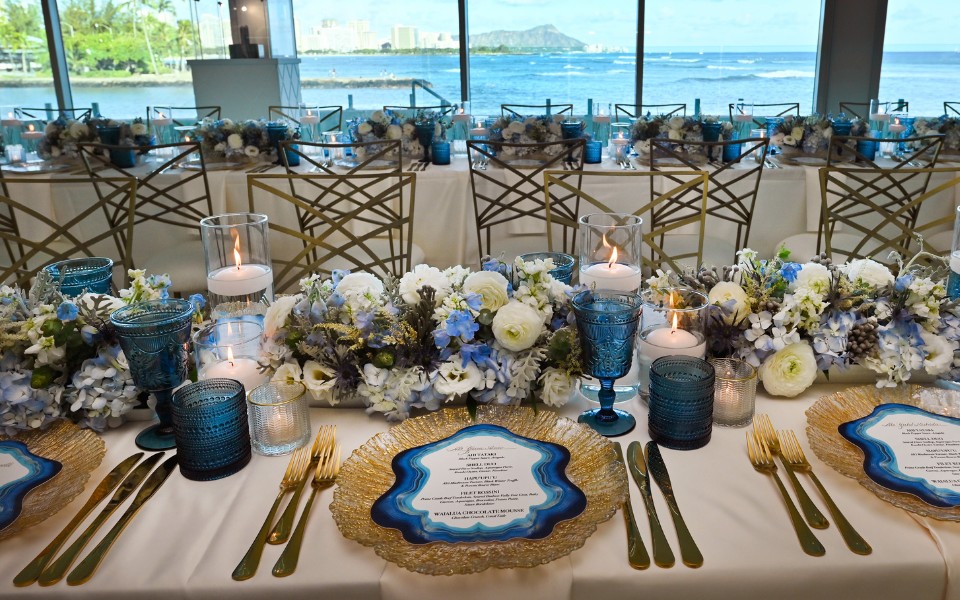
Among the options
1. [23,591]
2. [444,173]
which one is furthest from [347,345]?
[444,173]

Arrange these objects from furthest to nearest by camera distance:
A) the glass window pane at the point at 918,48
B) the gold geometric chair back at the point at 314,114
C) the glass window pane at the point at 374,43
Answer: the glass window pane at the point at 374,43 → the glass window pane at the point at 918,48 → the gold geometric chair back at the point at 314,114

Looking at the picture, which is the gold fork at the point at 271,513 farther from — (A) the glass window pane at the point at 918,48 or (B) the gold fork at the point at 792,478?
(A) the glass window pane at the point at 918,48

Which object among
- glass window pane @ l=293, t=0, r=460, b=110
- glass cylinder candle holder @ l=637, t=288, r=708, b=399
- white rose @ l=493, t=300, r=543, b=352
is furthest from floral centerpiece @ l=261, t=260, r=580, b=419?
glass window pane @ l=293, t=0, r=460, b=110

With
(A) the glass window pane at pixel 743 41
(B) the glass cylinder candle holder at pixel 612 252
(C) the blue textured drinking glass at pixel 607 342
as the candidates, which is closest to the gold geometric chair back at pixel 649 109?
(A) the glass window pane at pixel 743 41

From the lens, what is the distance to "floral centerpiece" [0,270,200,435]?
3.65ft

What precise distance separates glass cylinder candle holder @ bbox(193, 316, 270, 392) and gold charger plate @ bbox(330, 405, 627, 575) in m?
0.26

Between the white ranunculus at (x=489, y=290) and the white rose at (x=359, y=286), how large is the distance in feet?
0.51

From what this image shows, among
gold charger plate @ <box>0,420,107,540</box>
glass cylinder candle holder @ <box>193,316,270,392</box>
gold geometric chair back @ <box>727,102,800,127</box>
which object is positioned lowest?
gold charger plate @ <box>0,420,107,540</box>

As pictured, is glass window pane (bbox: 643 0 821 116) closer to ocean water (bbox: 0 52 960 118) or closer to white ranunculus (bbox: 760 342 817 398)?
ocean water (bbox: 0 52 960 118)

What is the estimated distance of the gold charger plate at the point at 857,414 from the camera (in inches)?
Answer: 36.2

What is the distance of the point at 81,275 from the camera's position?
1.49 meters

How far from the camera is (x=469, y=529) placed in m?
0.84

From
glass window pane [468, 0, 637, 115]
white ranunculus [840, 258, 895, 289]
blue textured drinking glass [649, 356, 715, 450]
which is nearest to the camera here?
blue textured drinking glass [649, 356, 715, 450]

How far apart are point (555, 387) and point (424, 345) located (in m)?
0.21
